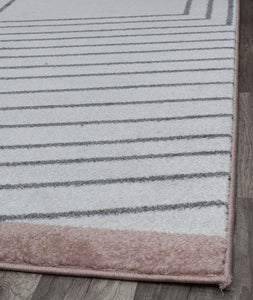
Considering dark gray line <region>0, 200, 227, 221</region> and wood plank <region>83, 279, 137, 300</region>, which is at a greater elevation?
dark gray line <region>0, 200, 227, 221</region>

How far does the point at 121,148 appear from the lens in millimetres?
991

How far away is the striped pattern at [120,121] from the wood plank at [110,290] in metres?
0.11

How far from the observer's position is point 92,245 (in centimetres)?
74

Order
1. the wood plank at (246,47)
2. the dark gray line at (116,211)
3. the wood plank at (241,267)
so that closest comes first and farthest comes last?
the wood plank at (241,267) → the dark gray line at (116,211) → the wood plank at (246,47)

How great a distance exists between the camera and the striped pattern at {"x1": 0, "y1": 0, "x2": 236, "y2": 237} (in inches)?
32.7

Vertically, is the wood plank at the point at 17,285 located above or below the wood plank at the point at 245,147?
below

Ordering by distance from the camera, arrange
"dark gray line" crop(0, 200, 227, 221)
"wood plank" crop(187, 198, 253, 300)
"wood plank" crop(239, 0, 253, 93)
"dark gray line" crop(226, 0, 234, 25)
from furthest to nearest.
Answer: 1. "dark gray line" crop(226, 0, 234, 25)
2. "wood plank" crop(239, 0, 253, 93)
3. "dark gray line" crop(0, 200, 227, 221)
4. "wood plank" crop(187, 198, 253, 300)

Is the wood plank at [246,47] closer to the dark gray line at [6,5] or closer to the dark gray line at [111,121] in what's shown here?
the dark gray line at [111,121]

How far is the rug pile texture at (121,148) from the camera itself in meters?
0.73

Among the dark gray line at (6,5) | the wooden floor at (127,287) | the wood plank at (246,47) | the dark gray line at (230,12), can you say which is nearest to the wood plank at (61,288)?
the wooden floor at (127,287)

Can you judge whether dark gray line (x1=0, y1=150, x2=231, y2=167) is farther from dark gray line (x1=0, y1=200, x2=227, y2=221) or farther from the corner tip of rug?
the corner tip of rug

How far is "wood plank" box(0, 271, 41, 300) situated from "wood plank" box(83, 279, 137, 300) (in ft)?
0.27

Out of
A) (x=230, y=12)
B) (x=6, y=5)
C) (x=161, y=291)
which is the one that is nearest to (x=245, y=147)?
(x=161, y=291)

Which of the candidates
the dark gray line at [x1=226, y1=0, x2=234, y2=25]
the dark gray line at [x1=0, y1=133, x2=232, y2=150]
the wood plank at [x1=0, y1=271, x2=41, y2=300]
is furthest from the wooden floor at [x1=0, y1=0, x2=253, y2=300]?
the dark gray line at [x1=226, y1=0, x2=234, y2=25]
